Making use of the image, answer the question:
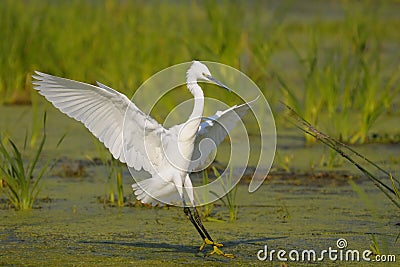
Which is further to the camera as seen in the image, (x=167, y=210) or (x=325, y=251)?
(x=167, y=210)

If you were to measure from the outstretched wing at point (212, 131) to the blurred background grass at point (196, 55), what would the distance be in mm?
1521

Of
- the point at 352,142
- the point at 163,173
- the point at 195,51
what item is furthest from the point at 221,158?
the point at 163,173

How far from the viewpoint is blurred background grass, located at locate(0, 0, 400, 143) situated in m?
6.28

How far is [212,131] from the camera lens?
430 centimetres

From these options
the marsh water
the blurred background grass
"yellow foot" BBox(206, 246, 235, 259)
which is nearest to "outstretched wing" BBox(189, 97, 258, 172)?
the marsh water

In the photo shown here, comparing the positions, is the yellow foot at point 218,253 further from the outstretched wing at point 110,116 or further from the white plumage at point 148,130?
the outstretched wing at point 110,116

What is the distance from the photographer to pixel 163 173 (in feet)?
13.8

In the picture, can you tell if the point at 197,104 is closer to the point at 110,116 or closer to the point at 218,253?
the point at 110,116

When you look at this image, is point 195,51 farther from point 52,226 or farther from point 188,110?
point 52,226

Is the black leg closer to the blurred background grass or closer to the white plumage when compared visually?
the white plumage


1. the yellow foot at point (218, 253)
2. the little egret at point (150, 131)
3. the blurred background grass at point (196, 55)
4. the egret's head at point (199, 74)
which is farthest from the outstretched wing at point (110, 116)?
the blurred background grass at point (196, 55)

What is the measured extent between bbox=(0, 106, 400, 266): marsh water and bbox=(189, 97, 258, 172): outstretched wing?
13.7 inches

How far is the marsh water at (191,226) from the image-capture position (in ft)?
12.9

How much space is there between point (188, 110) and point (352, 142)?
1099mm
